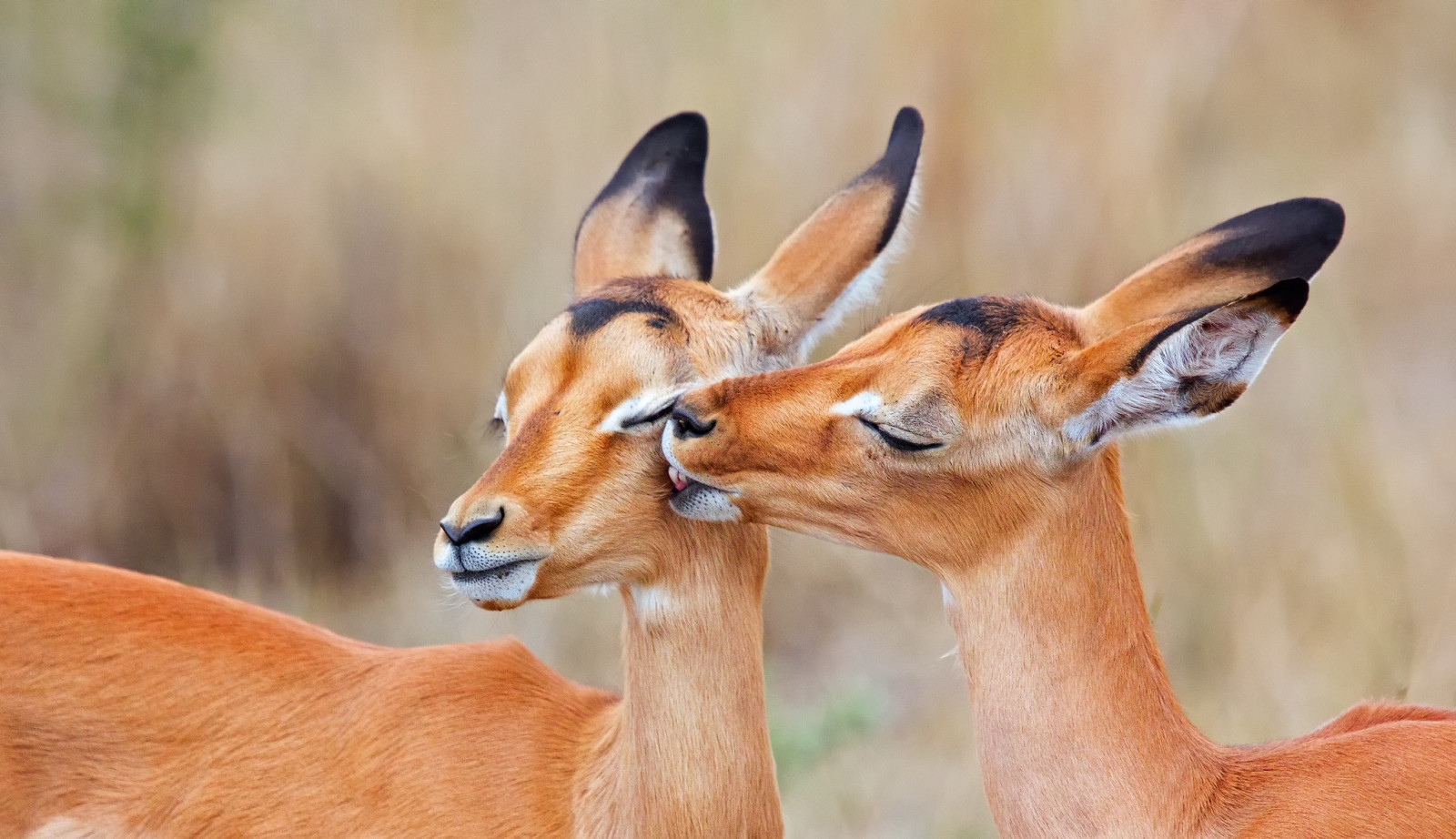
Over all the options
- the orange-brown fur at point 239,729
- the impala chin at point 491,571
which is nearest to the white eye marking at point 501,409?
the impala chin at point 491,571

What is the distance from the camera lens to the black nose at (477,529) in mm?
3521

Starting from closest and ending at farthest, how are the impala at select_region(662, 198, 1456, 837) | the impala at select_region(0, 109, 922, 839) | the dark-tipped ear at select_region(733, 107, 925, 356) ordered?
the impala at select_region(662, 198, 1456, 837)
the impala at select_region(0, 109, 922, 839)
the dark-tipped ear at select_region(733, 107, 925, 356)

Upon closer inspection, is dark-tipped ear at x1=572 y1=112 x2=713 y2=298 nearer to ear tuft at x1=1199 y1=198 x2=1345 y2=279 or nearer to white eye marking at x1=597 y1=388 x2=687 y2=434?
white eye marking at x1=597 y1=388 x2=687 y2=434

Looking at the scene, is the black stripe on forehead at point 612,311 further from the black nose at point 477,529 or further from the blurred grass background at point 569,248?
the blurred grass background at point 569,248

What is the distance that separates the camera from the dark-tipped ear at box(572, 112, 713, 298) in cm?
467

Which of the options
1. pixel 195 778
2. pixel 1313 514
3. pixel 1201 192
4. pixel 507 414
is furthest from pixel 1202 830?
pixel 1201 192

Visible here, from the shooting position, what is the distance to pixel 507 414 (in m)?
3.98

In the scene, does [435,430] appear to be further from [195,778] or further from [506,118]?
[195,778]

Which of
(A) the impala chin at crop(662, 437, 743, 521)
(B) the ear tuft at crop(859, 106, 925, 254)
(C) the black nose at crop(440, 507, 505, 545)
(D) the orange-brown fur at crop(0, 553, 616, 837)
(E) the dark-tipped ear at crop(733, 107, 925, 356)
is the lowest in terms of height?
(D) the orange-brown fur at crop(0, 553, 616, 837)

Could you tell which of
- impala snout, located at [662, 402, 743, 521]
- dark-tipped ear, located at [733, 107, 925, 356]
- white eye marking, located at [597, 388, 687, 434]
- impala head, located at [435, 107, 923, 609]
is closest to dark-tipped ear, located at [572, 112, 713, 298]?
impala head, located at [435, 107, 923, 609]

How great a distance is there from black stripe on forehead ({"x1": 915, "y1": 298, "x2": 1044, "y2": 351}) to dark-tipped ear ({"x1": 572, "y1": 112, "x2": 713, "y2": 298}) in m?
1.21

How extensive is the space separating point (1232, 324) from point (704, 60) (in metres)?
5.82

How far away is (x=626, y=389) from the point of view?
149 inches

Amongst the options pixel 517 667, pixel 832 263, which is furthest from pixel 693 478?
pixel 517 667
